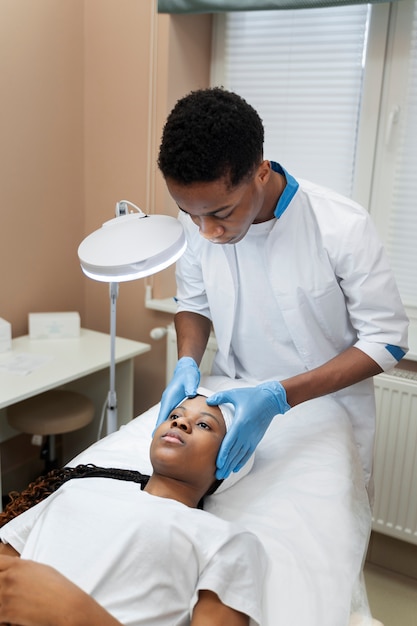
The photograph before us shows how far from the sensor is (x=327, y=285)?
1540 mm

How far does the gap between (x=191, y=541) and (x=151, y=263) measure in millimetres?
555

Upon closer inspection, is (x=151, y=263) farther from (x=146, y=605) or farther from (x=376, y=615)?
(x=376, y=615)

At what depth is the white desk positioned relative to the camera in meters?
1.97

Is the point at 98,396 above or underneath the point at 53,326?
underneath

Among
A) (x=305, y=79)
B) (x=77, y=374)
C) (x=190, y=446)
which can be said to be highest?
(x=305, y=79)

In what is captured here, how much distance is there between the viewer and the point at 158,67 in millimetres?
2373

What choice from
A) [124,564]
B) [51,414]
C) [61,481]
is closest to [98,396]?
[51,414]

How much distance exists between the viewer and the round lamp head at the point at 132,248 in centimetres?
127

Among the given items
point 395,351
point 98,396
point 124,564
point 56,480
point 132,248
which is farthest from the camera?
point 98,396

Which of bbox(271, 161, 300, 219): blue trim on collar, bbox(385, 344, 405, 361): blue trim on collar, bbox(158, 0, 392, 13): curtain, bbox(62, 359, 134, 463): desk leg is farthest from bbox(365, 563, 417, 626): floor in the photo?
bbox(158, 0, 392, 13): curtain

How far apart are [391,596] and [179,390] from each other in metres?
1.29

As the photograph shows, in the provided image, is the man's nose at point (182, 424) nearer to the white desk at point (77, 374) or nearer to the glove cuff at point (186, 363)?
the glove cuff at point (186, 363)

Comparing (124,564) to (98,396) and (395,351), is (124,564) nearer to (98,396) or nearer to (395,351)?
(395,351)

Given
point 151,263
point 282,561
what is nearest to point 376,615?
point 282,561
